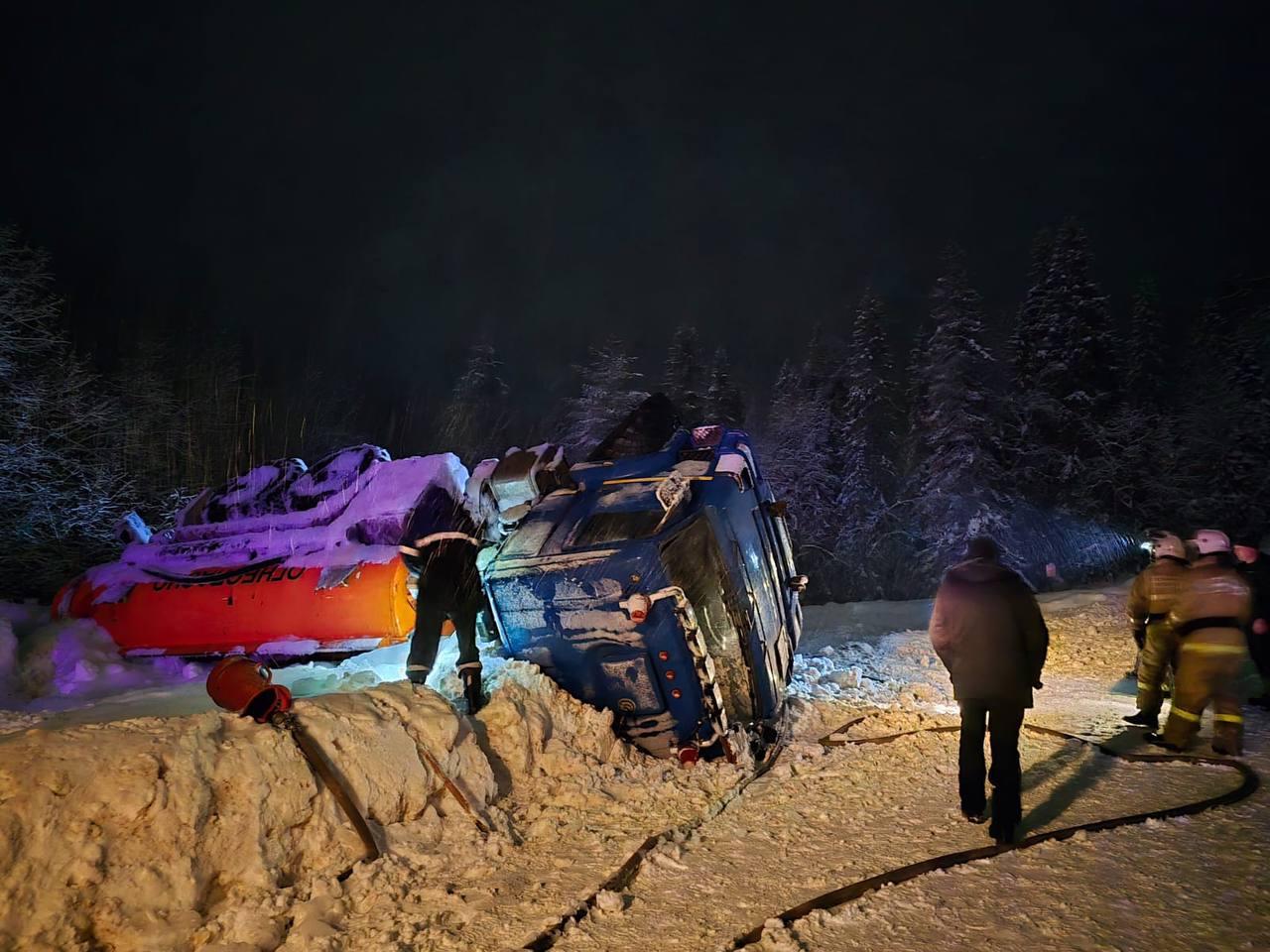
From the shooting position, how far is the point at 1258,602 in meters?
7.34

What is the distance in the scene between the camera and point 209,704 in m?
5.79

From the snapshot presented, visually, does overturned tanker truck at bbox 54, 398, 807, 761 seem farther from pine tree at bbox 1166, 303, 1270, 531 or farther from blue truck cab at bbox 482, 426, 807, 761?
pine tree at bbox 1166, 303, 1270, 531

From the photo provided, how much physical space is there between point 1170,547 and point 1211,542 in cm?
122

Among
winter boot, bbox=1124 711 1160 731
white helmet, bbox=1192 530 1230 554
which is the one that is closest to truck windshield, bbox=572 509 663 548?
white helmet, bbox=1192 530 1230 554

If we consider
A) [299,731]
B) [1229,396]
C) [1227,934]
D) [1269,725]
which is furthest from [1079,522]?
[299,731]

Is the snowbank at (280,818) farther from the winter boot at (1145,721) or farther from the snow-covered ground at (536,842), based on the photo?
the winter boot at (1145,721)

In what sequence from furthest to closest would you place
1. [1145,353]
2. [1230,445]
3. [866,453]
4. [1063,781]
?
[1145,353]
[866,453]
[1230,445]
[1063,781]

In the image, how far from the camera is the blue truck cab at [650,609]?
16.8ft

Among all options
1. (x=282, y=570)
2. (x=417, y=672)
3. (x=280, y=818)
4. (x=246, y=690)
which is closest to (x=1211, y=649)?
(x=417, y=672)

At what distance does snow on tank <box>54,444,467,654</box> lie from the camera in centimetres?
675

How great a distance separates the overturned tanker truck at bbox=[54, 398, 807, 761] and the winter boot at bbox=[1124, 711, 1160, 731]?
302 centimetres

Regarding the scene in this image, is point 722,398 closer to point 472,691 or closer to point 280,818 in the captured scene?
point 472,691

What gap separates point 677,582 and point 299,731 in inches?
98.9

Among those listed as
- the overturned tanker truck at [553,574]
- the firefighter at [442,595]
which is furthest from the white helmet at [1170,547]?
the firefighter at [442,595]
